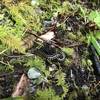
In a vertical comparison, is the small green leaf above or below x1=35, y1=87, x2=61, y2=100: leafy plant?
above

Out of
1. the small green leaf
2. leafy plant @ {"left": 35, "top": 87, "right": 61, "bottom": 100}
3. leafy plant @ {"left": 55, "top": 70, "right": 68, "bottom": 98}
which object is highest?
the small green leaf

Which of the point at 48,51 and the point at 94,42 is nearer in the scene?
the point at 48,51

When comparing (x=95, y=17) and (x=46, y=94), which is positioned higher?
(x=95, y=17)

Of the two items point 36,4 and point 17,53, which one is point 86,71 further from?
point 36,4

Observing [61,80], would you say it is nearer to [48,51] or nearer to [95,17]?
[48,51]

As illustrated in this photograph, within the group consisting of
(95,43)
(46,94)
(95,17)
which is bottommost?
(46,94)

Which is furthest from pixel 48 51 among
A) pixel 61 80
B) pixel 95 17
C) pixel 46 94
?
pixel 95 17

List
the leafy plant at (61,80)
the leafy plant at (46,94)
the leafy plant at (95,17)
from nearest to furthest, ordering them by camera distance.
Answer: the leafy plant at (46,94)
the leafy plant at (61,80)
the leafy plant at (95,17)

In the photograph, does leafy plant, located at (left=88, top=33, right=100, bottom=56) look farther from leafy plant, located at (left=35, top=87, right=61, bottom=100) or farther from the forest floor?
leafy plant, located at (left=35, top=87, right=61, bottom=100)

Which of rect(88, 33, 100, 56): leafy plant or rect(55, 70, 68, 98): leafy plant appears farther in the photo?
rect(88, 33, 100, 56): leafy plant

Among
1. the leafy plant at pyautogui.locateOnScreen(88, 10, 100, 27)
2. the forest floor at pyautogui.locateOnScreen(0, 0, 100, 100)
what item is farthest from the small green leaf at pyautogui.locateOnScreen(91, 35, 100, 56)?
the leafy plant at pyautogui.locateOnScreen(88, 10, 100, 27)

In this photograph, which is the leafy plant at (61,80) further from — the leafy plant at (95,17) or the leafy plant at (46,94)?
the leafy plant at (95,17)

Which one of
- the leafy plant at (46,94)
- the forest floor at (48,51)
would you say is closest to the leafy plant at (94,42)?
the forest floor at (48,51)
